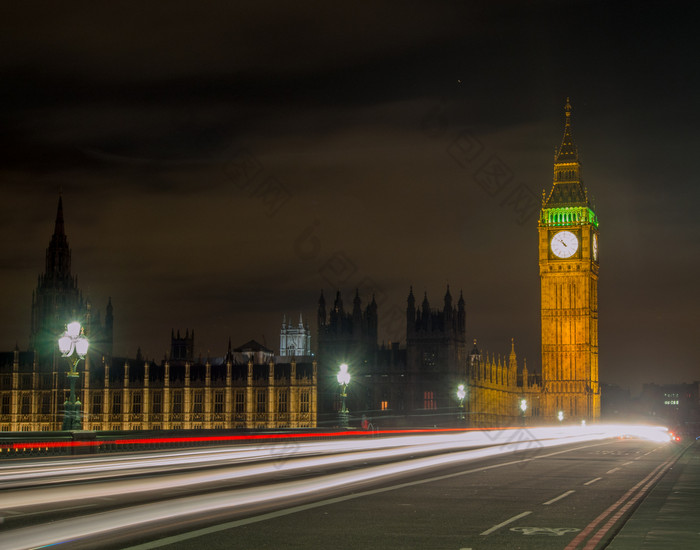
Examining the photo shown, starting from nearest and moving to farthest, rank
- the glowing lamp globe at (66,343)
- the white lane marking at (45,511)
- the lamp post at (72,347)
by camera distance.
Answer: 1. the white lane marking at (45,511)
2. the lamp post at (72,347)
3. the glowing lamp globe at (66,343)

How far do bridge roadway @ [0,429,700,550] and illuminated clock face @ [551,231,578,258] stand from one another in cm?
9986

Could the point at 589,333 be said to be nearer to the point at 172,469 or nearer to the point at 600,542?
the point at 172,469

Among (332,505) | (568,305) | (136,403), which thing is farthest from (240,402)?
(332,505)

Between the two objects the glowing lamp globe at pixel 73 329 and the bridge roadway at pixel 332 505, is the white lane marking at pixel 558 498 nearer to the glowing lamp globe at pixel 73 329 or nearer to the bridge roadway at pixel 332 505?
the bridge roadway at pixel 332 505

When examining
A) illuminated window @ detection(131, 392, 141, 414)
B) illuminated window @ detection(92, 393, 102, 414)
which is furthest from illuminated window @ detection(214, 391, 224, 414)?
illuminated window @ detection(92, 393, 102, 414)

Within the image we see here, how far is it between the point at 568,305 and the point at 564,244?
785 cm

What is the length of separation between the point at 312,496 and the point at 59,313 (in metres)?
111

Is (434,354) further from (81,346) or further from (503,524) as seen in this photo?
(503,524)

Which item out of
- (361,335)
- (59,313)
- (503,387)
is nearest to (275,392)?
(361,335)

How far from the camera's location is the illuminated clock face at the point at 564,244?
127 metres

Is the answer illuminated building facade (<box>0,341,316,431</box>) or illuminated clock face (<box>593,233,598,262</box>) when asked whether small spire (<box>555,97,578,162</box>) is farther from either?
illuminated building facade (<box>0,341,316,431</box>)

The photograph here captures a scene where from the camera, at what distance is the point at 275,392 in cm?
9162

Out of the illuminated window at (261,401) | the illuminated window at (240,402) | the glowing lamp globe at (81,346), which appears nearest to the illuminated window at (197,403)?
the illuminated window at (240,402)

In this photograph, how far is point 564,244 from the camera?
416ft
